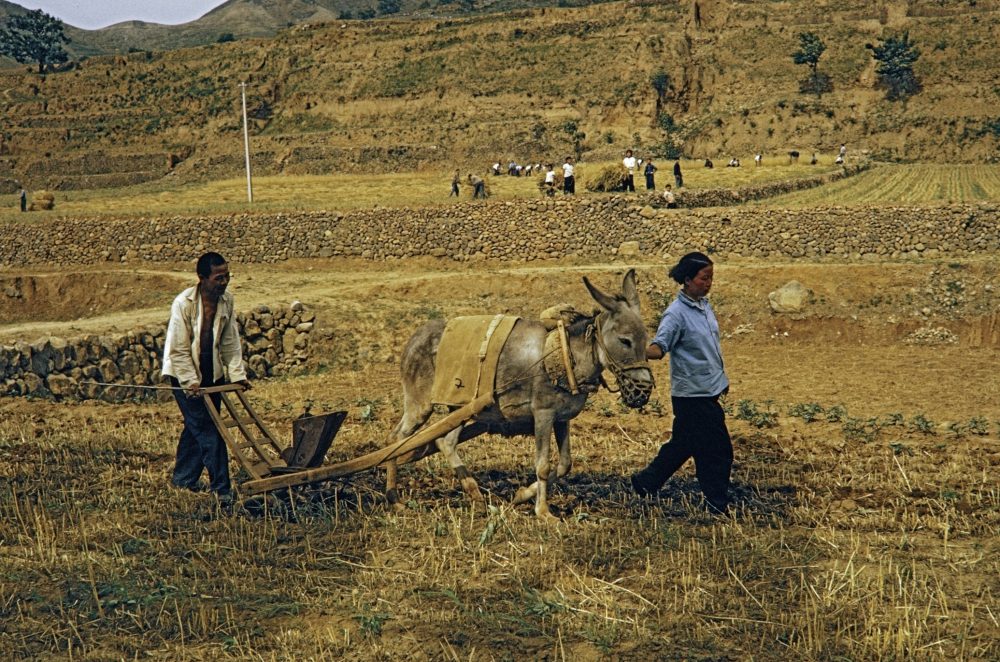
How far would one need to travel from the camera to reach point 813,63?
74750 mm

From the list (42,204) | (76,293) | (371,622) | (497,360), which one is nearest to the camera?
(371,622)

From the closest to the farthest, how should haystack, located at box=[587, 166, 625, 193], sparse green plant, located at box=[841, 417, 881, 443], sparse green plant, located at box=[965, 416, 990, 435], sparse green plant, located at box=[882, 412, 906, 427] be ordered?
sparse green plant, located at box=[841, 417, 881, 443], sparse green plant, located at box=[965, 416, 990, 435], sparse green plant, located at box=[882, 412, 906, 427], haystack, located at box=[587, 166, 625, 193]

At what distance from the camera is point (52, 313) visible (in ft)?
91.0

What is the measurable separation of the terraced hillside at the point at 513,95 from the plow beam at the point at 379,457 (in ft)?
A: 203

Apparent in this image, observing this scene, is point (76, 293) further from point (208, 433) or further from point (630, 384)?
point (630, 384)

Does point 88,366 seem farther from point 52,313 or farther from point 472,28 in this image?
point 472,28

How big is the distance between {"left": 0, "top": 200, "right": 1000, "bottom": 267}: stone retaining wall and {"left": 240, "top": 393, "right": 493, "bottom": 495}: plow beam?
2194cm

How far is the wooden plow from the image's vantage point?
8055 mm

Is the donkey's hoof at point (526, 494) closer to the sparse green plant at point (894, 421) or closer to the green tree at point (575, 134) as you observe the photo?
the sparse green plant at point (894, 421)

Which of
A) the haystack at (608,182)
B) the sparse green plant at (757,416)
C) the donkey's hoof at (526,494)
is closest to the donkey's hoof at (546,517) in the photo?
the donkey's hoof at (526,494)

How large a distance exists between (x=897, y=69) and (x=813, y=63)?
20.4ft

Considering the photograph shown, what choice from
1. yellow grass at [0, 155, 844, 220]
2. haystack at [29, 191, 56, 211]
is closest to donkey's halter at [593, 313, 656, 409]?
yellow grass at [0, 155, 844, 220]

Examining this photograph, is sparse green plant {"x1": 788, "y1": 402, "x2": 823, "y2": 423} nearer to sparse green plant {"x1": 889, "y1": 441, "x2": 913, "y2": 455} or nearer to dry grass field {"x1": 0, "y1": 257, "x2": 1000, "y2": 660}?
dry grass field {"x1": 0, "y1": 257, "x2": 1000, "y2": 660}

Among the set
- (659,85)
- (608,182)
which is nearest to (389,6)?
(659,85)
